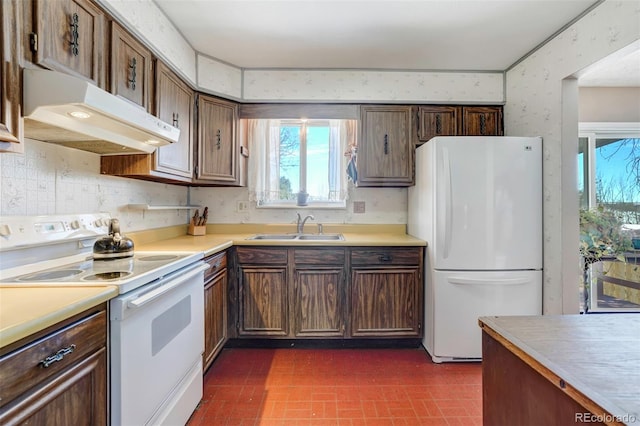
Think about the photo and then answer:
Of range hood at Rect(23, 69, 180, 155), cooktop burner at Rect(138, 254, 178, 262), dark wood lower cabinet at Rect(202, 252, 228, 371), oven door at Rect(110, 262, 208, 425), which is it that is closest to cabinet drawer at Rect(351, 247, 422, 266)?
dark wood lower cabinet at Rect(202, 252, 228, 371)

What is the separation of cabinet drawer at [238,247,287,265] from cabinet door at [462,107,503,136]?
1924 millimetres

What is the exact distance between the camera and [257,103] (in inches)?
106

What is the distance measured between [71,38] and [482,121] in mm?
2863

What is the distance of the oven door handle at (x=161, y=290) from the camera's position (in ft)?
3.63

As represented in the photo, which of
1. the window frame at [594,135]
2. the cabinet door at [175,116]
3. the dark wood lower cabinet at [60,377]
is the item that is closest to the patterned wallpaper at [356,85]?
the cabinet door at [175,116]

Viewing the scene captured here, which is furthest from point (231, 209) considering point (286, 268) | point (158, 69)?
point (158, 69)

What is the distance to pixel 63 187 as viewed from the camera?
1531mm

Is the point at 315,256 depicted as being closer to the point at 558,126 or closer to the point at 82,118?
the point at 82,118

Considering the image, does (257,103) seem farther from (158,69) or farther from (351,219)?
(351,219)

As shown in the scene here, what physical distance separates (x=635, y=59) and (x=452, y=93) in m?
1.33

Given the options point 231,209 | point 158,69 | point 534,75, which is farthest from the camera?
point 231,209

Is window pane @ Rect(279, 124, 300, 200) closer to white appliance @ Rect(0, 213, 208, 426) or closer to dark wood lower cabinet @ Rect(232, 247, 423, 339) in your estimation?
dark wood lower cabinet @ Rect(232, 247, 423, 339)

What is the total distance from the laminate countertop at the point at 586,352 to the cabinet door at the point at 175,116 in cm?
195

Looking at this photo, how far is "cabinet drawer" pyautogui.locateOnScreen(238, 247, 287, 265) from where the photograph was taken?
2367 millimetres
